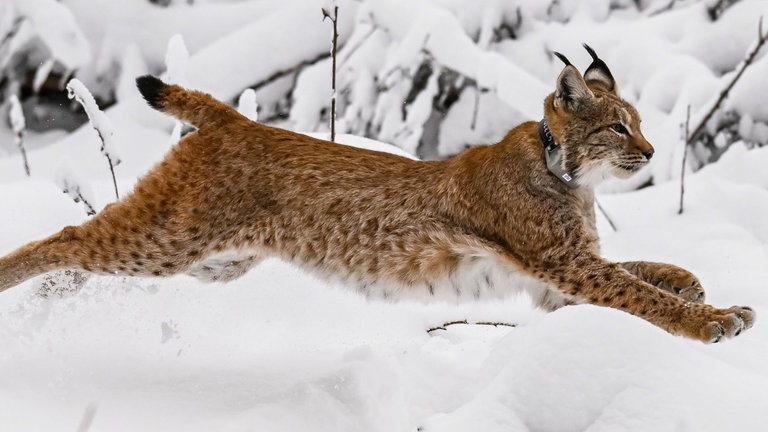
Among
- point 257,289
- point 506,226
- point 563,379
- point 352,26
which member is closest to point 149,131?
point 352,26

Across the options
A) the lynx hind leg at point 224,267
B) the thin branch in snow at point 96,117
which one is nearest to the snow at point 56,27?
the thin branch in snow at point 96,117

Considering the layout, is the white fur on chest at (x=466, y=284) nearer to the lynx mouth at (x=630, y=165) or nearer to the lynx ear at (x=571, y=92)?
the lynx mouth at (x=630, y=165)

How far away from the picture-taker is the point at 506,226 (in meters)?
3.64

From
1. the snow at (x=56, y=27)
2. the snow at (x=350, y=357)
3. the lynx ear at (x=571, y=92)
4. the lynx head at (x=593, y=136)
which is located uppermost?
the lynx ear at (x=571, y=92)

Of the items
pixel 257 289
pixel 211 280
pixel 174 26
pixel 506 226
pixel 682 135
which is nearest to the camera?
pixel 506 226

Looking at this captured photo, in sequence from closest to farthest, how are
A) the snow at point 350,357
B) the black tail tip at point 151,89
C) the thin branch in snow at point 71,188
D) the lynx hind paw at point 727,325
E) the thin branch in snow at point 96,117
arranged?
the snow at point 350,357
the lynx hind paw at point 727,325
the black tail tip at point 151,89
the thin branch in snow at point 71,188
the thin branch in snow at point 96,117

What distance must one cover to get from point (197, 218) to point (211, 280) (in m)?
0.42

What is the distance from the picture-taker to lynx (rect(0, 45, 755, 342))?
362 cm

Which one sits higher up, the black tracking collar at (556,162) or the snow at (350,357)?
the black tracking collar at (556,162)

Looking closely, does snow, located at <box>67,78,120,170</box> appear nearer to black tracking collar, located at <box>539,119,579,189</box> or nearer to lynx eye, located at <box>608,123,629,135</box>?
black tracking collar, located at <box>539,119,579,189</box>

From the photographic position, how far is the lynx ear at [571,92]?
11.8 feet

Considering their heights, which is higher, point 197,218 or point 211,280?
point 197,218

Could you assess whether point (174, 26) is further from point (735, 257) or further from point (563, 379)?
point (563, 379)

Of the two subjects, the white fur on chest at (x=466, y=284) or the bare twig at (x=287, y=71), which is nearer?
the white fur on chest at (x=466, y=284)
